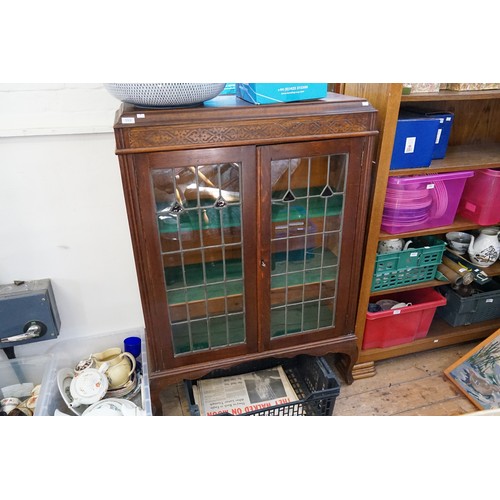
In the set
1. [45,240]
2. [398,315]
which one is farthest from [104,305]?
[398,315]

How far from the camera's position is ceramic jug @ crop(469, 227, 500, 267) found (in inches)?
68.9

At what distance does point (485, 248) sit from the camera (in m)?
1.76

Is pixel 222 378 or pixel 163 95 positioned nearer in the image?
pixel 163 95

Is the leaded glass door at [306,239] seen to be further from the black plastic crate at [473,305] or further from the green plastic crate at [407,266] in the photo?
the black plastic crate at [473,305]

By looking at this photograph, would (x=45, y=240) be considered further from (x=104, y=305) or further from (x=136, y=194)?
(x=136, y=194)

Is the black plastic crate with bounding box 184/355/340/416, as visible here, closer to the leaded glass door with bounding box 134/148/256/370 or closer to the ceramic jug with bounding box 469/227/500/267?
the leaded glass door with bounding box 134/148/256/370

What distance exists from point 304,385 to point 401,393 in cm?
45

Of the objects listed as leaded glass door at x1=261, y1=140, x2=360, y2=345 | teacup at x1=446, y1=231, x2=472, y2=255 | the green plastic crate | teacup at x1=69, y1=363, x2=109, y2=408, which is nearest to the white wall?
teacup at x1=69, y1=363, x2=109, y2=408

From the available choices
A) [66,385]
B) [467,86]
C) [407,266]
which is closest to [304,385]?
[407,266]

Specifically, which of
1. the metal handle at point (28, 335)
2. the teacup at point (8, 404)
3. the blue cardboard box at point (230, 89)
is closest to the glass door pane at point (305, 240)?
the blue cardboard box at point (230, 89)

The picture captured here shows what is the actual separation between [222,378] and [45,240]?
953 millimetres

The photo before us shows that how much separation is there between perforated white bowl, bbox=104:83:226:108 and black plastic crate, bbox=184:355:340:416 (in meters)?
1.02

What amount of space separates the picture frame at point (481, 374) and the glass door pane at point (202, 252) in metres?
1.05

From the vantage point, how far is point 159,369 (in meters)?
1.48
